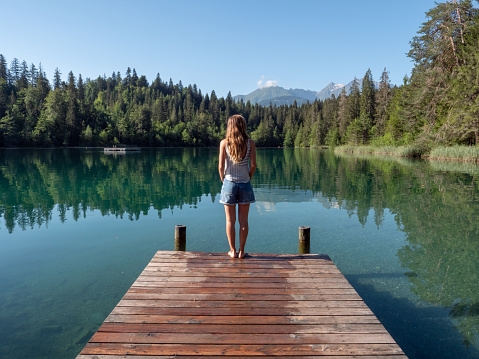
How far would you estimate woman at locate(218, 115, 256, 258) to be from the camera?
4.95 meters

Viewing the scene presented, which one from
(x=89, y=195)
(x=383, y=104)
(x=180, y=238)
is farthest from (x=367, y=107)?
(x=180, y=238)

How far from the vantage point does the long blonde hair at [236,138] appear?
193 inches

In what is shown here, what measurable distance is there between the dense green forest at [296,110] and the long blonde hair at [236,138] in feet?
121

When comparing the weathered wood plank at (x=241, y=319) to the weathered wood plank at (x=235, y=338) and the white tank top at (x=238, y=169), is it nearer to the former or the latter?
the weathered wood plank at (x=235, y=338)

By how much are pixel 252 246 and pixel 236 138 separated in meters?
4.58

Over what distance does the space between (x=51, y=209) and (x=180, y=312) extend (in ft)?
40.2

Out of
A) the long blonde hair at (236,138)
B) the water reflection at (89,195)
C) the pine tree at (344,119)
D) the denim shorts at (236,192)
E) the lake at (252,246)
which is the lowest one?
the lake at (252,246)

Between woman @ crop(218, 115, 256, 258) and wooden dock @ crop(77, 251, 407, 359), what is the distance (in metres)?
1.03

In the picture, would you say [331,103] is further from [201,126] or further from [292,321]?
[292,321]

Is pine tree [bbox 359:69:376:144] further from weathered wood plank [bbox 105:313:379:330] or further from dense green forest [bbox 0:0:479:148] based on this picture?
weathered wood plank [bbox 105:313:379:330]

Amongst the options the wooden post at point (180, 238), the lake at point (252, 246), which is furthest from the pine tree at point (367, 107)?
the wooden post at point (180, 238)

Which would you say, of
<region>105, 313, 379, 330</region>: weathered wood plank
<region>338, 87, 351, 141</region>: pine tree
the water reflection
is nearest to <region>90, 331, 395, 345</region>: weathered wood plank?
<region>105, 313, 379, 330</region>: weathered wood plank

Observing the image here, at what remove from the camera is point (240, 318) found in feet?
11.7

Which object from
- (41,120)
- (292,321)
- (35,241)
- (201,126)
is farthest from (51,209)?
(201,126)
